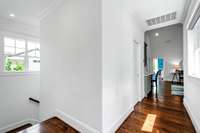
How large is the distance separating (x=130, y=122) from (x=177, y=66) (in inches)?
322

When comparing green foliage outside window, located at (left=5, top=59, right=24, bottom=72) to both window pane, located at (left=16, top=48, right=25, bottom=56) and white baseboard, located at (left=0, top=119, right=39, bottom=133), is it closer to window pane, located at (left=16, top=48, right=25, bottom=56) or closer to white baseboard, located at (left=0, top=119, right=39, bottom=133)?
window pane, located at (left=16, top=48, right=25, bottom=56)

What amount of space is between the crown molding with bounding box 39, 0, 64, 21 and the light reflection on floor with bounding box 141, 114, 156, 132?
3.07 metres

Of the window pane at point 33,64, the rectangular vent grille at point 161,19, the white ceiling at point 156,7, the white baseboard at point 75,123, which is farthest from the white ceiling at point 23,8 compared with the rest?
the rectangular vent grille at point 161,19

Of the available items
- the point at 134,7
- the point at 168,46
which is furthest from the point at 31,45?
the point at 168,46

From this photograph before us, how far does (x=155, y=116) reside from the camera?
2494 mm

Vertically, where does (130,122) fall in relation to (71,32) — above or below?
below

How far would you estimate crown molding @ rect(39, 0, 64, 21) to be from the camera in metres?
2.35

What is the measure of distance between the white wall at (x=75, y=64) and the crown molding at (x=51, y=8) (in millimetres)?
92

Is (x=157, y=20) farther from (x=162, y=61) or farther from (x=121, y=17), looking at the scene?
(x=162, y=61)

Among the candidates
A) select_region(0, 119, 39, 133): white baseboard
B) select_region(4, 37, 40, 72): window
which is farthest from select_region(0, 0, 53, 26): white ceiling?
select_region(0, 119, 39, 133): white baseboard

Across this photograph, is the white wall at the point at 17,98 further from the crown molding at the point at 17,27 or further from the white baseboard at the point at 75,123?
the white baseboard at the point at 75,123

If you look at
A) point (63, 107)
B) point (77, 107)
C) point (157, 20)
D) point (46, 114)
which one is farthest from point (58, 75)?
point (157, 20)

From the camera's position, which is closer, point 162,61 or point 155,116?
point 155,116

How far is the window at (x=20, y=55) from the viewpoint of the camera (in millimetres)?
3156
